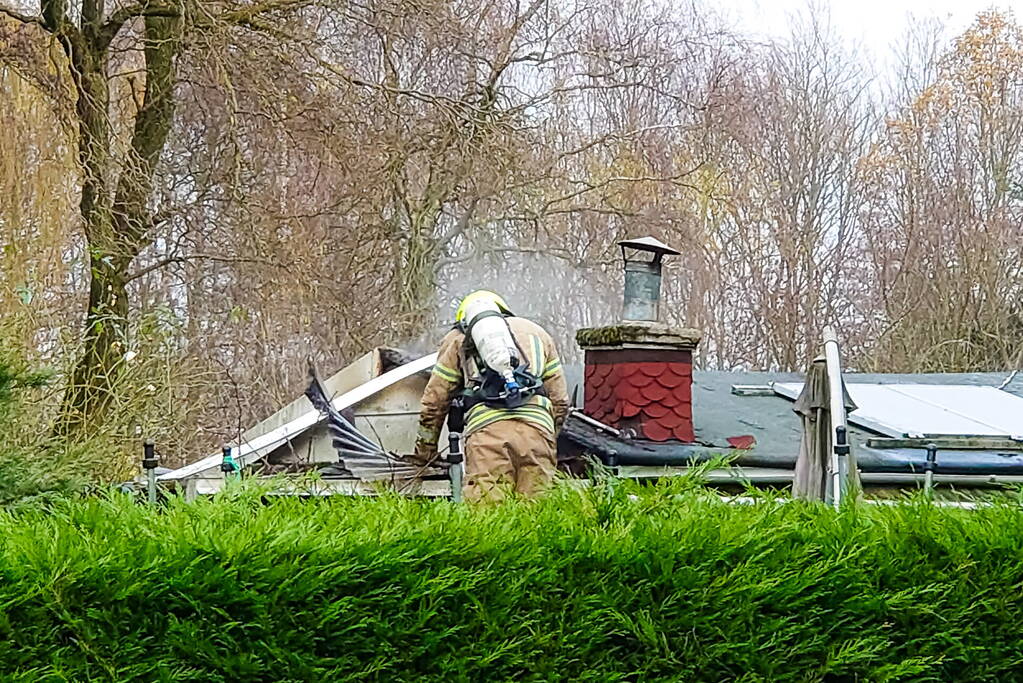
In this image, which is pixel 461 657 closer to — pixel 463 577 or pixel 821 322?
pixel 463 577

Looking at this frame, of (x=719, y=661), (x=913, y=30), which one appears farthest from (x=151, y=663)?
(x=913, y=30)

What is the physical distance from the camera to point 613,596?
2904mm

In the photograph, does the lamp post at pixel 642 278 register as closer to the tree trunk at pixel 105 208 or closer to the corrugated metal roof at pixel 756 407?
the corrugated metal roof at pixel 756 407

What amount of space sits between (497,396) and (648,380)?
1.56m

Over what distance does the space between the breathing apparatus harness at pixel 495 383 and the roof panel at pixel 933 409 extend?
2.26m

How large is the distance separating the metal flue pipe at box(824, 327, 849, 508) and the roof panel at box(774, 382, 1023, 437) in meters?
1.79

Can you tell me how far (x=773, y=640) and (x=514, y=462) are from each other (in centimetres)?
321

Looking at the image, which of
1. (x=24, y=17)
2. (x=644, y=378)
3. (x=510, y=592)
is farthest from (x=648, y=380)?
(x=24, y=17)

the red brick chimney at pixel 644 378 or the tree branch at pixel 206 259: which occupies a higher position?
the tree branch at pixel 206 259

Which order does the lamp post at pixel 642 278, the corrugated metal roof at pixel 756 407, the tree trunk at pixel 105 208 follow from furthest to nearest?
the lamp post at pixel 642 278
the tree trunk at pixel 105 208
the corrugated metal roof at pixel 756 407

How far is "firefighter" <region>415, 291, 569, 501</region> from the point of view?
6043 mm

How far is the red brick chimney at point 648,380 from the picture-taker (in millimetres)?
7277

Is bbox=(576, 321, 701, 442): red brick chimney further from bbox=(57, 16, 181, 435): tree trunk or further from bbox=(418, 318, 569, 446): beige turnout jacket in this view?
bbox=(57, 16, 181, 435): tree trunk

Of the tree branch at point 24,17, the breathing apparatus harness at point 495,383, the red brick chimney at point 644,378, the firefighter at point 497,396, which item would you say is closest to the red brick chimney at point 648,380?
the red brick chimney at point 644,378
